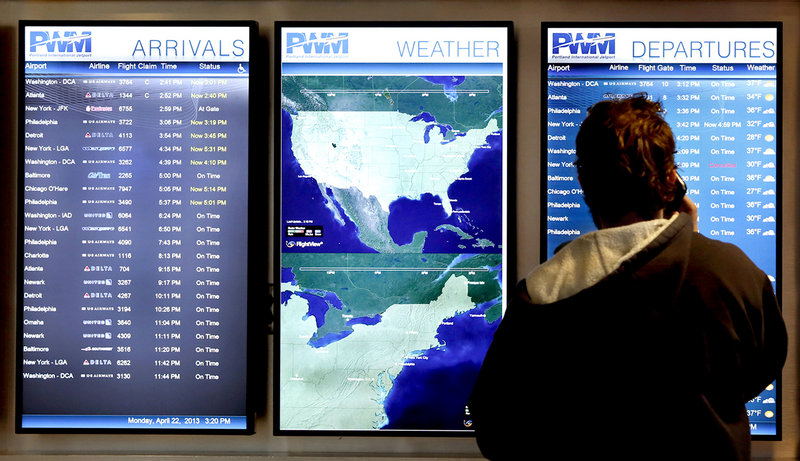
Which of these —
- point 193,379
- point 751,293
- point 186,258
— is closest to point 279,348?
point 193,379

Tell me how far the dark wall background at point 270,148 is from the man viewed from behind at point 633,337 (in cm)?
121

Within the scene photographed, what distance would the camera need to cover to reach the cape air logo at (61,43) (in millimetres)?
2291

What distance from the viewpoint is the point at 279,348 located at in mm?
2277

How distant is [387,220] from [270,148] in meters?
0.55

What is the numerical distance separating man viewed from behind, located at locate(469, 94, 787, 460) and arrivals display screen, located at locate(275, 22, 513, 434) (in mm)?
1106

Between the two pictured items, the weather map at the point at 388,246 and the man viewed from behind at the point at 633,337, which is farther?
the weather map at the point at 388,246

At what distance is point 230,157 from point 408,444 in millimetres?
1314

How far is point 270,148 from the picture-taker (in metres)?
2.36

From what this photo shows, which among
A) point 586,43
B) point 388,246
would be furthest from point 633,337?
point 586,43

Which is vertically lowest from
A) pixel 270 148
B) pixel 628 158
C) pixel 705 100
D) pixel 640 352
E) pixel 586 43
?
pixel 640 352

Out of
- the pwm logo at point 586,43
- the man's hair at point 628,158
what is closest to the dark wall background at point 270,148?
the pwm logo at point 586,43

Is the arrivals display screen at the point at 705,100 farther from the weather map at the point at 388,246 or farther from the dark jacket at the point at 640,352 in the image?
the dark jacket at the point at 640,352

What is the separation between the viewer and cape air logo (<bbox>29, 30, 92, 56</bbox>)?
229cm

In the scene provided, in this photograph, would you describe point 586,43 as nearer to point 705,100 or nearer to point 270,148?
point 705,100
